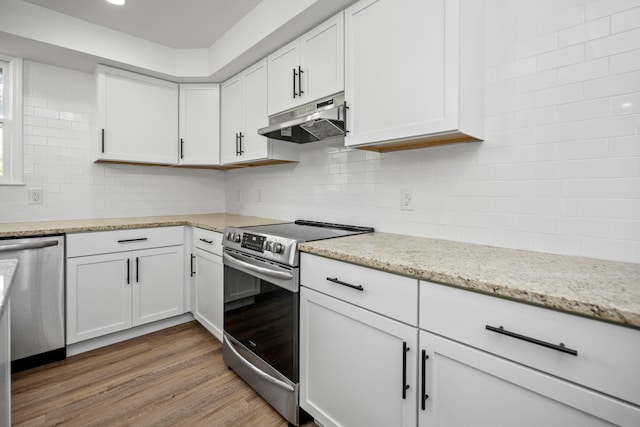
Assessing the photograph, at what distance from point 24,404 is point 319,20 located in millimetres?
2791

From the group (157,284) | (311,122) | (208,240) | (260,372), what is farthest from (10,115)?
(260,372)

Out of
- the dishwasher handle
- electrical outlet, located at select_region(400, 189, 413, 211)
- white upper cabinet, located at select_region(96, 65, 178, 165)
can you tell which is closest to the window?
white upper cabinet, located at select_region(96, 65, 178, 165)

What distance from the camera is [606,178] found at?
46.6 inches

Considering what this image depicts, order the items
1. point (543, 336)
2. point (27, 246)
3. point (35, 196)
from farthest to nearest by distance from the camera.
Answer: point (35, 196) → point (27, 246) → point (543, 336)

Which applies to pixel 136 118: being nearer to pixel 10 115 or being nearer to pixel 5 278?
pixel 10 115

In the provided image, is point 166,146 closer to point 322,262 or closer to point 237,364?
point 237,364

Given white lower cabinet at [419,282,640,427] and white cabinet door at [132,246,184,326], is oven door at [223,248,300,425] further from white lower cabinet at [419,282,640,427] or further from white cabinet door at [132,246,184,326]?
white cabinet door at [132,246,184,326]

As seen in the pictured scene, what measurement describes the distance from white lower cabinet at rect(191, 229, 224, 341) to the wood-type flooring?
220 mm

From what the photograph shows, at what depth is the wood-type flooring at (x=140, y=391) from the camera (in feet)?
5.33

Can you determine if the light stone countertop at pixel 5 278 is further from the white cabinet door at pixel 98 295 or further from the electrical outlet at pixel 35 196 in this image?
the electrical outlet at pixel 35 196

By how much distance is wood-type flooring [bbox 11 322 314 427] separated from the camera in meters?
1.63

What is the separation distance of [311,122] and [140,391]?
6.20ft

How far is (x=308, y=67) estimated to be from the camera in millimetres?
2016

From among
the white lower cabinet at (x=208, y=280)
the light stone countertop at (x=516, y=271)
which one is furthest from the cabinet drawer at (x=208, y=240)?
the light stone countertop at (x=516, y=271)
